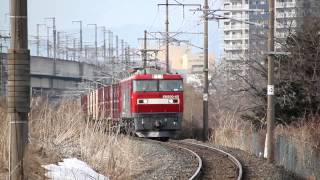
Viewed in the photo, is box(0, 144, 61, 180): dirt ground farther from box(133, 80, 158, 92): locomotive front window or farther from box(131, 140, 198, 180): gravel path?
box(133, 80, 158, 92): locomotive front window

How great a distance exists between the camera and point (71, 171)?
12.1 meters

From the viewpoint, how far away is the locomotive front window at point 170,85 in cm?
3076

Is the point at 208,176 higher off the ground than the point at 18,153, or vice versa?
the point at 18,153

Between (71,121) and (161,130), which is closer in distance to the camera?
(71,121)

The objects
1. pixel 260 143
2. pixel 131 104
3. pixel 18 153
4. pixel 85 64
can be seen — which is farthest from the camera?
pixel 85 64

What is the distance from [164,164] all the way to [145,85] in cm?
1238

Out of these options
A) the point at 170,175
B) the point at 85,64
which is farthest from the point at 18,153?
the point at 85,64

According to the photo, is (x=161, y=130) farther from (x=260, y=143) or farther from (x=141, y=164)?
(x=141, y=164)

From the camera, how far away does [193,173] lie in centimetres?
1647

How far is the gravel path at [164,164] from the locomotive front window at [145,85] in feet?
20.2

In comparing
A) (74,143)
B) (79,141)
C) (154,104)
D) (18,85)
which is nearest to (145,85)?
(154,104)

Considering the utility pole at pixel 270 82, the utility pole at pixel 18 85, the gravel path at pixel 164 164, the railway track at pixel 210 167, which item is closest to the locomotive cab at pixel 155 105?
the gravel path at pixel 164 164

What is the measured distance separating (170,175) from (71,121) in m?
2.98

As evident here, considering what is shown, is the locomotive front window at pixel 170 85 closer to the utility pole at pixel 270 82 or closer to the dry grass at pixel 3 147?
the utility pole at pixel 270 82
